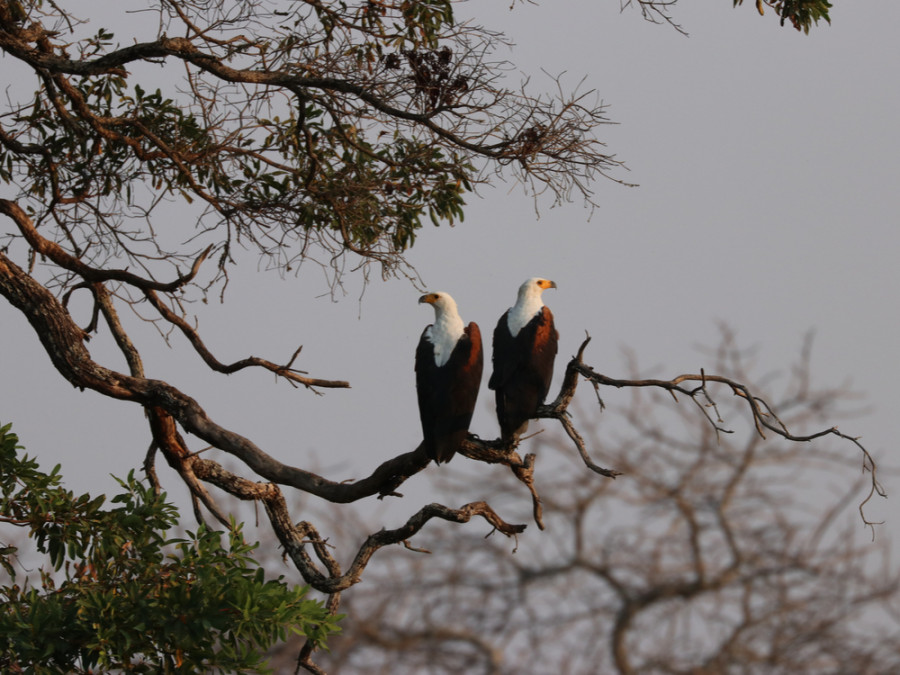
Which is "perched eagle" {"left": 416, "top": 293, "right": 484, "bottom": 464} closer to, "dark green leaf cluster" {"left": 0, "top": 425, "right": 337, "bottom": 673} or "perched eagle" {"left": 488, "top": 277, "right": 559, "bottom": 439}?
"perched eagle" {"left": 488, "top": 277, "right": 559, "bottom": 439}

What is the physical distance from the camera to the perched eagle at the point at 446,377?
472cm

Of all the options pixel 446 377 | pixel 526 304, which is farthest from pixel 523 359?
pixel 446 377

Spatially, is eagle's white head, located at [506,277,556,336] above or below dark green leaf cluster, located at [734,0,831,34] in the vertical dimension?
below

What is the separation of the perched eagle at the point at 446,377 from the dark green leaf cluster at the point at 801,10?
2.37m

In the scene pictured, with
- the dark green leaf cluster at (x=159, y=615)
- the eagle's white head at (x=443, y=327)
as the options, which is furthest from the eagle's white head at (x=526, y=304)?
the dark green leaf cluster at (x=159, y=615)

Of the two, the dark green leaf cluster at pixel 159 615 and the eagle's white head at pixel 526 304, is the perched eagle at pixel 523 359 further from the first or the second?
the dark green leaf cluster at pixel 159 615

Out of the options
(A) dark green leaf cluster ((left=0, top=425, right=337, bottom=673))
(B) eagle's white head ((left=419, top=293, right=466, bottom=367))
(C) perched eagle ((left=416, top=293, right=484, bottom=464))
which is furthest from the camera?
(B) eagle's white head ((left=419, top=293, right=466, bottom=367))

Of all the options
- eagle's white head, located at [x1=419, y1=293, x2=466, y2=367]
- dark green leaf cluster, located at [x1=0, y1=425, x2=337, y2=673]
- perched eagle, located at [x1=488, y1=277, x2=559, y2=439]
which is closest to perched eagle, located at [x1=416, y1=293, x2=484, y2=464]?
eagle's white head, located at [x1=419, y1=293, x2=466, y2=367]

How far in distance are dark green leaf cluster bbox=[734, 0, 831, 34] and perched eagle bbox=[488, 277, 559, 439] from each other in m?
1.99

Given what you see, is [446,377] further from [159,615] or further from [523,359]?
[159,615]

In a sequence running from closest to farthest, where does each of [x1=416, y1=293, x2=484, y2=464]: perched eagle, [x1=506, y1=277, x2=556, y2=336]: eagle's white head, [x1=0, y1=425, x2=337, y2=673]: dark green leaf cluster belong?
1. [x1=0, y1=425, x2=337, y2=673]: dark green leaf cluster
2. [x1=416, y1=293, x2=484, y2=464]: perched eagle
3. [x1=506, y1=277, x2=556, y2=336]: eagle's white head

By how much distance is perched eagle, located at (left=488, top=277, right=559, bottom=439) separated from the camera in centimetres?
511

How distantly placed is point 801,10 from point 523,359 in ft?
7.95

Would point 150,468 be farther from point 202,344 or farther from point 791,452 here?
point 791,452
